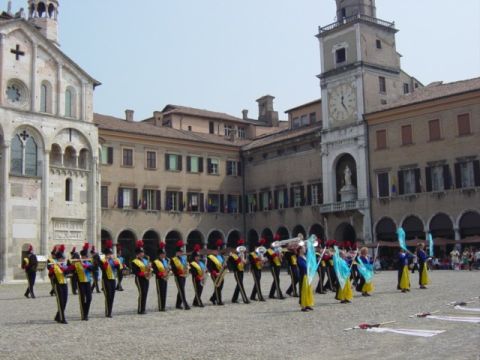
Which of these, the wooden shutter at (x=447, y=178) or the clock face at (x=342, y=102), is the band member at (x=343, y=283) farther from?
the clock face at (x=342, y=102)

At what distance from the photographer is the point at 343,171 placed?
164 feet

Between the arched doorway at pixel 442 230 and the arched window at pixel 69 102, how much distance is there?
24.3 meters

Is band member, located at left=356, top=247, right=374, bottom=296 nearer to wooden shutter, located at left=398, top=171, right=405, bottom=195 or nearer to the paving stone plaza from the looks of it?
the paving stone plaza

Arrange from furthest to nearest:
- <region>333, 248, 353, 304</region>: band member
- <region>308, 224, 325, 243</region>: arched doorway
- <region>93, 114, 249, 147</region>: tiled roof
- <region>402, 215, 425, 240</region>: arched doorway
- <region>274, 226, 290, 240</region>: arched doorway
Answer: <region>274, 226, 290, 240</region>: arched doorway < <region>308, 224, 325, 243</region>: arched doorway < <region>93, 114, 249, 147</region>: tiled roof < <region>402, 215, 425, 240</region>: arched doorway < <region>333, 248, 353, 304</region>: band member

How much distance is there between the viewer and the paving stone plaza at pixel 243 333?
33.2ft

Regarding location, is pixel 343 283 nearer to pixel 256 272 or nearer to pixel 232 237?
pixel 256 272

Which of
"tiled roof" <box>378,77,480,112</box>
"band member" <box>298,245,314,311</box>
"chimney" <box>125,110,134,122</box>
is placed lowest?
"band member" <box>298,245,314,311</box>

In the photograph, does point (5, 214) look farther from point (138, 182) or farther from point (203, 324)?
point (203, 324)

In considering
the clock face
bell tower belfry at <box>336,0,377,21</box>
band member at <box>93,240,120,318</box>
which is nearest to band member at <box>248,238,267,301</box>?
band member at <box>93,240,120,318</box>

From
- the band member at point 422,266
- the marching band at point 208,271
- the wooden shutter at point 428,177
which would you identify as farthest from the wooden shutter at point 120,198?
the band member at point 422,266

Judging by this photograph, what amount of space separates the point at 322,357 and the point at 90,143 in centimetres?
3634

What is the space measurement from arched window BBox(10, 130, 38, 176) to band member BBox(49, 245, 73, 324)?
84.3 feet

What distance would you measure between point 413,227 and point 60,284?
33032mm

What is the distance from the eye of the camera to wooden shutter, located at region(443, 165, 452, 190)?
4269 cm
